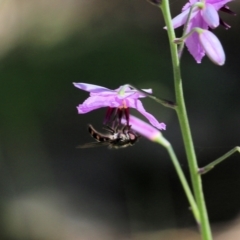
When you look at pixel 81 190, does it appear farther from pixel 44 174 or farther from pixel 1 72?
pixel 1 72

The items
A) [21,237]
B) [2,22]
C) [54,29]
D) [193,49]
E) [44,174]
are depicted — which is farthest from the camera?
[2,22]

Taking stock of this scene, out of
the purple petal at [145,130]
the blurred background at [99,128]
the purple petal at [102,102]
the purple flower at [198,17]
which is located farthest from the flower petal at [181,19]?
the blurred background at [99,128]

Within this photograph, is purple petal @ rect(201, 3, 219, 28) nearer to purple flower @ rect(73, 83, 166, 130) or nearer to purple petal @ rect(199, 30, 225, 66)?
purple petal @ rect(199, 30, 225, 66)

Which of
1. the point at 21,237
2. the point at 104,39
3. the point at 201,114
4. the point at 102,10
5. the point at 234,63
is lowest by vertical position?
the point at 21,237

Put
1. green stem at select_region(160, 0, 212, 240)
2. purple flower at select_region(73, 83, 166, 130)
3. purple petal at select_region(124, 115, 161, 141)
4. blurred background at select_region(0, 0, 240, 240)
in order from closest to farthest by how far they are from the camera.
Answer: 1. purple petal at select_region(124, 115, 161, 141)
2. green stem at select_region(160, 0, 212, 240)
3. purple flower at select_region(73, 83, 166, 130)
4. blurred background at select_region(0, 0, 240, 240)

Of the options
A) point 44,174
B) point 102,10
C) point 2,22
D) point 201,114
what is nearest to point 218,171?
point 201,114

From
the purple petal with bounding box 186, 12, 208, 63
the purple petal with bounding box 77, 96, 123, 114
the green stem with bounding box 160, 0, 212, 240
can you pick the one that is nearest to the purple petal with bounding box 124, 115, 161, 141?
the green stem with bounding box 160, 0, 212, 240

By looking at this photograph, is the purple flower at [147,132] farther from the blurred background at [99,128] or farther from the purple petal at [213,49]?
the blurred background at [99,128]
